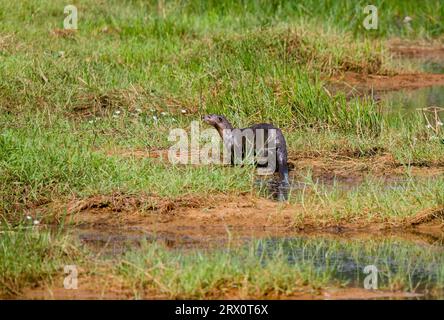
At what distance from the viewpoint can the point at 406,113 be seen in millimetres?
11664

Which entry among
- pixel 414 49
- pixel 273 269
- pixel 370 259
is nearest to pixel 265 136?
pixel 370 259

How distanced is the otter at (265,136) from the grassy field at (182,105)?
1.34ft

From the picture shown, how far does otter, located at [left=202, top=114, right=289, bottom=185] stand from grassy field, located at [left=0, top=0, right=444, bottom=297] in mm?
409

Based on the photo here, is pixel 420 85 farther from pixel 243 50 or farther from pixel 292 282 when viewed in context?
pixel 292 282

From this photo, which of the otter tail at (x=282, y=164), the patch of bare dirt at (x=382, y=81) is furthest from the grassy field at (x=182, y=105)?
the otter tail at (x=282, y=164)

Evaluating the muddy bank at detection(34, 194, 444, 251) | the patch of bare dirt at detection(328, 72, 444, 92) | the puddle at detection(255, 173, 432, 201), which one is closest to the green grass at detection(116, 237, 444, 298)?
the muddy bank at detection(34, 194, 444, 251)

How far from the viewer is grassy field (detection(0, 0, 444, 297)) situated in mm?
6703

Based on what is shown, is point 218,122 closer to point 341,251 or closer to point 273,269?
point 341,251

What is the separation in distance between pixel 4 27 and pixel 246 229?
19.8 feet

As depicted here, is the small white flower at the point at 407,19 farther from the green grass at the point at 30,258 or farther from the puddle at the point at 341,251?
the green grass at the point at 30,258

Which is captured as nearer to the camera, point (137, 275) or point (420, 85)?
point (137, 275)

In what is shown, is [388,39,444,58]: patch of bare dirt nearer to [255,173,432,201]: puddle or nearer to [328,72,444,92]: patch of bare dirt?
[328,72,444,92]: patch of bare dirt
